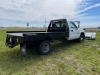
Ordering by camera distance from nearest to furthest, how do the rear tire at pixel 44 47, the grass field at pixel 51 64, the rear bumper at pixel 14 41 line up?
1. the grass field at pixel 51 64
2. the rear bumper at pixel 14 41
3. the rear tire at pixel 44 47

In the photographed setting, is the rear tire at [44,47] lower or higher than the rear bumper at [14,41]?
lower

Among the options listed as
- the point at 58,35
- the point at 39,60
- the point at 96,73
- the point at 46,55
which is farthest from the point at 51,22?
the point at 96,73

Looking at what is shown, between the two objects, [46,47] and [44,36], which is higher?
[44,36]

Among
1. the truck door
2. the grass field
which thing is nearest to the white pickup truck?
the truck door

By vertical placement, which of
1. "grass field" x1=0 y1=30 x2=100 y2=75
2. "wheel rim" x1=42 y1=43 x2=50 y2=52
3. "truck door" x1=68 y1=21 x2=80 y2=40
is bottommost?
"grass field" x1=0 y1=30 x2=100 y2=75

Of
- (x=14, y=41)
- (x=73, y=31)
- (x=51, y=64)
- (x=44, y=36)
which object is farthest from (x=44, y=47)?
(x=73, y=31)

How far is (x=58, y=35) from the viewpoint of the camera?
6445 millimetres

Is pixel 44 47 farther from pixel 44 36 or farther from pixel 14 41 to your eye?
pixel 14 41

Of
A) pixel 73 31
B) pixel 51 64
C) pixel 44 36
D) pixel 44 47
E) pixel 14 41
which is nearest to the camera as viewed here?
pixel 51 64

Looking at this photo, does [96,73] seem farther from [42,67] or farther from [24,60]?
[24,60]

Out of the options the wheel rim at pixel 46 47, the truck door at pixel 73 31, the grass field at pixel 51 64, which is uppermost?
the truck door at pixel 73 31

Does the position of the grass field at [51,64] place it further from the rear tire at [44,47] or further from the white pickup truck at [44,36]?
the white pickup truck at [44,36]

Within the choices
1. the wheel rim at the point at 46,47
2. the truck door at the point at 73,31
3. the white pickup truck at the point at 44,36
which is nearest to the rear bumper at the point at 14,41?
the white pickup truck at the point at 44,36

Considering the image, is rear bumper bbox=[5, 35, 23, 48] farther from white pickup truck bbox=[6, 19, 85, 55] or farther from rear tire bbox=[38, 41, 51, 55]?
rear tire bbox=[38, 41, 51, 55]
